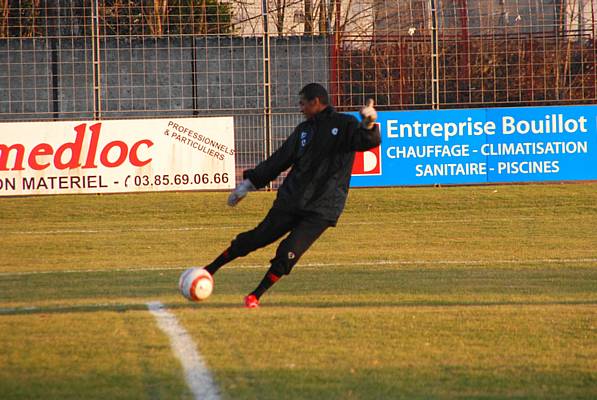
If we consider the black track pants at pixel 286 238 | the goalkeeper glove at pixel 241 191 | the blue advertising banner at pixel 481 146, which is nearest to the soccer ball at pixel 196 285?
the black track pants at pixel 286 238

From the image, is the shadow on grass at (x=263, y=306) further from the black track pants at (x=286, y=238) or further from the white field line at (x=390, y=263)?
the white field line at (x=390, y=263)

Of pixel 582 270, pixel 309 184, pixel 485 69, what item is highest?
pixel 485 69

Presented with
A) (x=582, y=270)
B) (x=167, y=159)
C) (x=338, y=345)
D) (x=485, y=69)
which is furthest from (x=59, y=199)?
(x=338, y=345)

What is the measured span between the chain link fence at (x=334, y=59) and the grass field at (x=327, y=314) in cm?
515

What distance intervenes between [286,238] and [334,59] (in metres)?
15.3

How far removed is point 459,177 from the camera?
71.9 ft

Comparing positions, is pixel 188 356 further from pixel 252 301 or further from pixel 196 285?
pixel 252 301

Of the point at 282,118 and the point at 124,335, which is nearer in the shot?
the point at 124,335

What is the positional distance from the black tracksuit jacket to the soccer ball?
34.7 inches

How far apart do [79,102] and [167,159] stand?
5.79m

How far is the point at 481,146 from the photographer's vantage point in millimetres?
21797

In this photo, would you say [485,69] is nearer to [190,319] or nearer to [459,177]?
[459,177]

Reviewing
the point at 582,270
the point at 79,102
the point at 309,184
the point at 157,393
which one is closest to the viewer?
the point at 157,393

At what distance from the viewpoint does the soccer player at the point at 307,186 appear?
364 inches
